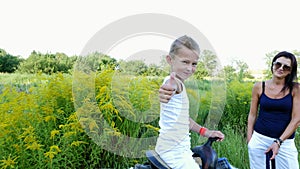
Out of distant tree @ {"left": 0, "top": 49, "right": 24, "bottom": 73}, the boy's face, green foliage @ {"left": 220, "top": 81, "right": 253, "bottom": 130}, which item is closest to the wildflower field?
the boy's face

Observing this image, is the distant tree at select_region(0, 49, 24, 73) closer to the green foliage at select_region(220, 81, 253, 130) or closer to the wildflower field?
the green foliage at select_region(220, 81, 253, 130)

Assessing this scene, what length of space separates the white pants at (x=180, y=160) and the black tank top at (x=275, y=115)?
158 centimetres

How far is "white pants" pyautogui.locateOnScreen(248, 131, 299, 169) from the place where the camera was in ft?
11.5

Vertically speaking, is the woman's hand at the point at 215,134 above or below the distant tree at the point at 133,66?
below

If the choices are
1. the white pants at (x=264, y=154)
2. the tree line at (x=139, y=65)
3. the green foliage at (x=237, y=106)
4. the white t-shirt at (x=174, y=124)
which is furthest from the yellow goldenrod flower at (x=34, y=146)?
the green foliage at (x=237, y=106)

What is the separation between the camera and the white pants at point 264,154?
3490mm

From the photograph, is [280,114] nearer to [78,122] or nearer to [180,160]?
[180,160]

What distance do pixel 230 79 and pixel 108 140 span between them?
16.8 ft

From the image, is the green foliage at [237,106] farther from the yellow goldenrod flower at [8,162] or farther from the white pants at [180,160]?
the white pants at [180,160]

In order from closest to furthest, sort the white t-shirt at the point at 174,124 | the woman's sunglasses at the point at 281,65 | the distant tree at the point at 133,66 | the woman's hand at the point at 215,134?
1. the white t-shirt at the point at 174,124
2. the woman's hand at the point at 215,134
3. the distant tree at the point at 133,66
4. the woman's sunglasses at the point at 281,65

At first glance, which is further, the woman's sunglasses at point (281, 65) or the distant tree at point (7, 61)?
the distant tree at point (7, 61)

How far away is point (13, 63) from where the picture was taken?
12.8m

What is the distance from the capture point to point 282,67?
11.1ft

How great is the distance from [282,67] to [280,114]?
0.50m
